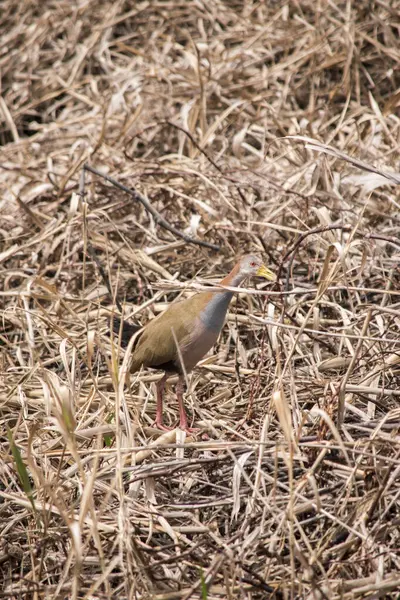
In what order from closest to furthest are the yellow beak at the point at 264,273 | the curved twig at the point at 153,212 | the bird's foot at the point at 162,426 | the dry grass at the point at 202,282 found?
the dry grass at the point at 202,282, the bird's foot at the point at 162,426, the yellow beak at the point at 264,273, the curved twig at the point at 153,212

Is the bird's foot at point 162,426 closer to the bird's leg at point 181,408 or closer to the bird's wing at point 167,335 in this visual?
the bird's leg at point 181,408

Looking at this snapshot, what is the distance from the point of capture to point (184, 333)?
3432 millimetres

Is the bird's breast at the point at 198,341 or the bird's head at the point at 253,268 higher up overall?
the bird's head at the point at 253,268

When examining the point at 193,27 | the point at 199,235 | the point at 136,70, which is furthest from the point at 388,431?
the point at 193,27

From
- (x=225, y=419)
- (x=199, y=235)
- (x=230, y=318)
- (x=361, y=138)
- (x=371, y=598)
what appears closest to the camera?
(x=371, y=598)

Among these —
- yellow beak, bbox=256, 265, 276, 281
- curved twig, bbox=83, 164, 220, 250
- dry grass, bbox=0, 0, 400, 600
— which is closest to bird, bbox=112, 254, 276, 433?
yellow beak, bbox=256, 265, 276, 281

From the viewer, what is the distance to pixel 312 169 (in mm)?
4598

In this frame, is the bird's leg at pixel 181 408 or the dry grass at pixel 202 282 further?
the bird's leg at pixel 181 408

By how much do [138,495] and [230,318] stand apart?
1.27 m

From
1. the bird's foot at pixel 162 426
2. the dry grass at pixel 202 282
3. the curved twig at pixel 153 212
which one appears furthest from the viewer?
the curved twig at pixel 153 212

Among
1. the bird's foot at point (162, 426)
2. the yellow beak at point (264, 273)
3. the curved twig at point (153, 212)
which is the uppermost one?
the yellow beak at point (264, 273)

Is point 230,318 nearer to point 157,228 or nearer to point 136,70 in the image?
point 157,228

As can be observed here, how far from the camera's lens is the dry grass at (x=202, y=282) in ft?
8.61

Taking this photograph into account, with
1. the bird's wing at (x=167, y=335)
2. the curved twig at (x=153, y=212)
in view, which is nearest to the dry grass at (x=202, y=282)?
the curved twig at (x=153, y=212)
